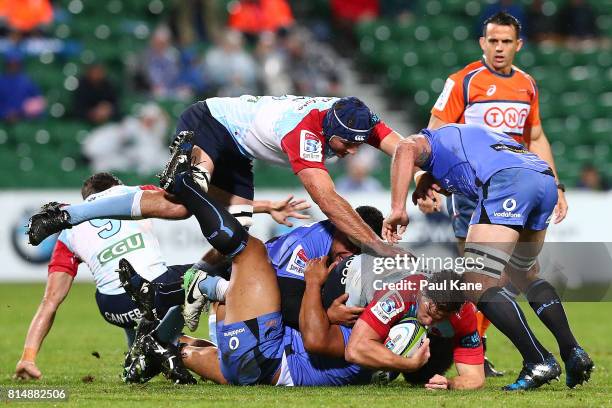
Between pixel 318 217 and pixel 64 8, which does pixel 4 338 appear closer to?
pixel 318 217

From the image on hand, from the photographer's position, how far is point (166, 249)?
14.9 metres

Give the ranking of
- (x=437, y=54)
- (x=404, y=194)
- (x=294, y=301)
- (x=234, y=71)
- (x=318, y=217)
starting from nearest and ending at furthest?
(x=404, y=194), (x=294, y=301), (x=318, y=217), (x=234, y=71), (x=437, y=54)

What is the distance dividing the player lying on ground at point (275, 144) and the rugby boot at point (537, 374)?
1136mm

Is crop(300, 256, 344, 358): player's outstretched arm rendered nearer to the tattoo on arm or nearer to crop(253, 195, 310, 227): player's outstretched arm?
the tattoo on arm

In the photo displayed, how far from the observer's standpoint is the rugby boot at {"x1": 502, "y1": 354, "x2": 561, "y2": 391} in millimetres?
6836

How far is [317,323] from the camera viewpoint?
6914 mm

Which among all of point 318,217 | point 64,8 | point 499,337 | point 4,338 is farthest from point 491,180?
point 64,8

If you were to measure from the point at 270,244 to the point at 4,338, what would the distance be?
3.51 m

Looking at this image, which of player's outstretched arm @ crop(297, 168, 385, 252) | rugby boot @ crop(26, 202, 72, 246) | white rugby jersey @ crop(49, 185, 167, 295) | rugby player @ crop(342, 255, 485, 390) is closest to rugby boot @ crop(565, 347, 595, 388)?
rugby player @ crop(342, 255, 485, 390)

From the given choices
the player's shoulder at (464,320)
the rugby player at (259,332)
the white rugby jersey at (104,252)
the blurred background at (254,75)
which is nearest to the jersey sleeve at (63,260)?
the white rugby jersey at (104,252)

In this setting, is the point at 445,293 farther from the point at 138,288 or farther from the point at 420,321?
the point at 138,288

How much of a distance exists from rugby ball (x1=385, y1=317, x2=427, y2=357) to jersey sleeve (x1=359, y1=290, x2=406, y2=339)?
2.3 inches

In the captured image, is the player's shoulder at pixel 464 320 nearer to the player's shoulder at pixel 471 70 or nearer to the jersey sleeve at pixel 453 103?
the jersey sleeve at pixel 453 103

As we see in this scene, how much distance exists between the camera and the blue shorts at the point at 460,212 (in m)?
8.34
